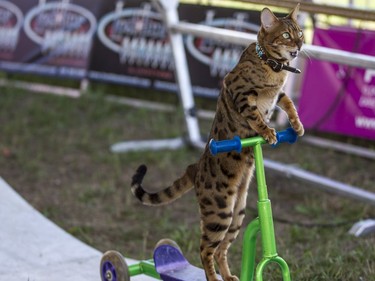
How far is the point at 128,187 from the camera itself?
6082 mm

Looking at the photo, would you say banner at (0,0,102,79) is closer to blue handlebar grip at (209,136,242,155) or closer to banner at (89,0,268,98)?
banner at (89,0,268,98)

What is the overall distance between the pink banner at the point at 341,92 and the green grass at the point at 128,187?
0.29 meters

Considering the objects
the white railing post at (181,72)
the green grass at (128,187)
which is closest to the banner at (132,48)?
the green grass at (128,187)

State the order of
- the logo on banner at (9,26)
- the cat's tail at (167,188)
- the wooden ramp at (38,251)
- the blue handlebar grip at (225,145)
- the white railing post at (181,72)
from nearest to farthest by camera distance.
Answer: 1. the blue handlebar grip at (225,145)
2. the cat's tail at (167,188)
3. the wooden ramp at (38,251)
4. the white railing post at (181,72)
5. the logo on banner at (9,26)

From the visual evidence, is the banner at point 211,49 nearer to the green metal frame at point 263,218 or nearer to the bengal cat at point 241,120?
the bengal cat at point 241,120

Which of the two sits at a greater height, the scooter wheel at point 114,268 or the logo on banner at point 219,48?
the logo on banner at point 219,48

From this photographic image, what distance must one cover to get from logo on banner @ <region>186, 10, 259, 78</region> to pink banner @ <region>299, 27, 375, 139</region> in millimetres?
902

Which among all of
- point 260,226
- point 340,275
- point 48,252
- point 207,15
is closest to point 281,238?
point 340,275

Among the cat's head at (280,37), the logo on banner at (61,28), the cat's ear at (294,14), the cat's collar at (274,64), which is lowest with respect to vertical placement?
the logo on banner at (61,28)

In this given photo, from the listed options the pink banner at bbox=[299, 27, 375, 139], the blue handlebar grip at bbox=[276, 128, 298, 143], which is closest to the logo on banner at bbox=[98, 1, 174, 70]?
the pink banner at bbox=[299, 27, 375, 139]

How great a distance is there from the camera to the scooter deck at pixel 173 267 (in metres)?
3.60

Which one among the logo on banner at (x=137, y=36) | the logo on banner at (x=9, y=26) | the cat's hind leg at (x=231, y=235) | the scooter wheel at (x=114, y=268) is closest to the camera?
the cat's hind leg at (x=231, y=235)

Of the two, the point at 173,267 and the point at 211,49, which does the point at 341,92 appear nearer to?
the point at 211,49

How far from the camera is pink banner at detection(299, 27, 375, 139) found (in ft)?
22.1
